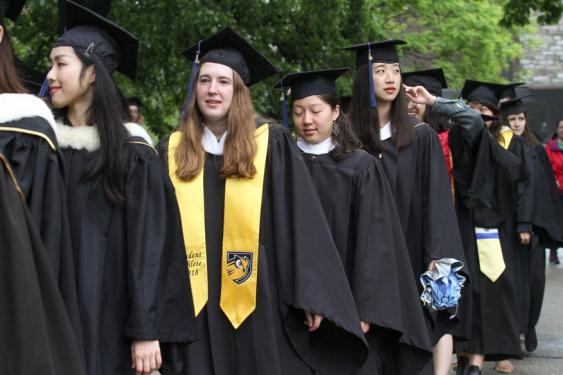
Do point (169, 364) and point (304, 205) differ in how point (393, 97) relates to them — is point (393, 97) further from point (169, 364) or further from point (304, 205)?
point (169, 364)

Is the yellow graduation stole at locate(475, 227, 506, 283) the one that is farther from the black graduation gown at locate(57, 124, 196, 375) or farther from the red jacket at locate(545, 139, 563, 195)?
the red jacket at locate(545, 139, 563, 195)

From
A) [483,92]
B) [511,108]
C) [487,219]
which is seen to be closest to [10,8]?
[487,219]

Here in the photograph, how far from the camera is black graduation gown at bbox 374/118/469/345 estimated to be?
543 centimetres

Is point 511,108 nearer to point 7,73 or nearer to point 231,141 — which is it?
point 231,141

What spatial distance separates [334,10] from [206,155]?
643cm

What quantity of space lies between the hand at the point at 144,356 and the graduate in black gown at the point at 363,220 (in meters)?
1.36

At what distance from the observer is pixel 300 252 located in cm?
441

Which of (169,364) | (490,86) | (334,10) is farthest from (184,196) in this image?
(334,10)

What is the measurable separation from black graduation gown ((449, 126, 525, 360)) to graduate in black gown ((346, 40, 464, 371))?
81 centimetres

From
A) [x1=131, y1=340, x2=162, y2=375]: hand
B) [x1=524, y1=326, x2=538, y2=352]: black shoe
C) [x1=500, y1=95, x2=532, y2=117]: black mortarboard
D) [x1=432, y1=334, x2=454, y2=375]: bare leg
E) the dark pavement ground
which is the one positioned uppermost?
[x1=500, y1=95, x2=532, y2=117]: black mortarboard

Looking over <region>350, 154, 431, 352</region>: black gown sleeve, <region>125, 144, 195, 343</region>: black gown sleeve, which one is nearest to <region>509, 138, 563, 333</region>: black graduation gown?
<region>350, 154, 431, 352</region>: black gown sleeve

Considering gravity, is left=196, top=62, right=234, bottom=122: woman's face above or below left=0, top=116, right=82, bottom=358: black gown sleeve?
above

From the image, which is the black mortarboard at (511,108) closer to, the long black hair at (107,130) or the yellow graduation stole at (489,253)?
the yellow graduation stole at (489,253)

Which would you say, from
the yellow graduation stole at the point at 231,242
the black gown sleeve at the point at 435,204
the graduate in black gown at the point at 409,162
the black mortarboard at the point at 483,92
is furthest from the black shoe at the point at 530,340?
the yellow graduation stole at the point at 231,242
